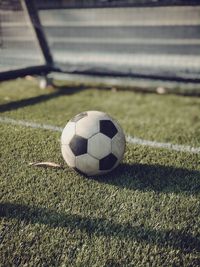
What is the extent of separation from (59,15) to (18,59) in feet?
3.31

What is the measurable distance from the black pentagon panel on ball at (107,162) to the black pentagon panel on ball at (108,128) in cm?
17

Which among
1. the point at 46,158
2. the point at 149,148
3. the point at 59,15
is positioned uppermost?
the point at 59,15

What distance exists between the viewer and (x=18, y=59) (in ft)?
19.5

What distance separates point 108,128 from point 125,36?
366cm

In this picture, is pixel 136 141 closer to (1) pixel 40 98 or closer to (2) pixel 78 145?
(2) pixel 78 145

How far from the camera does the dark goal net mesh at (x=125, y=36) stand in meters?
5.32

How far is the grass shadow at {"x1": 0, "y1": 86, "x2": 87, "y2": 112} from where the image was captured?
4.76 meters

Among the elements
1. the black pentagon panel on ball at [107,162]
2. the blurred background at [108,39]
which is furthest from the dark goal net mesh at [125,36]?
the black pentagon panel on ball at [107,162]

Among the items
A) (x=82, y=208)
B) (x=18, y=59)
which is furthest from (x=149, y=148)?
(x=18, y=59)

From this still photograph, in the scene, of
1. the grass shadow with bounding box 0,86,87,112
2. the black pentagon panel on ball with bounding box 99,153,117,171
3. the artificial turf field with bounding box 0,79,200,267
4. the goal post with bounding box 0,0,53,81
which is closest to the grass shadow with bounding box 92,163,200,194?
the artificial turf field with bounding box 0,79,200,267

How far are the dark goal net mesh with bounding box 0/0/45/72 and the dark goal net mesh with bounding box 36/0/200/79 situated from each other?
431mm

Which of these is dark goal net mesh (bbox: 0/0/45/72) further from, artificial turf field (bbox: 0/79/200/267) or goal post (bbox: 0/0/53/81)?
artificial turf field (bbox: 0/79/200/267)

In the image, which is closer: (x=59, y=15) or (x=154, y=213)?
(x=154, y=213)

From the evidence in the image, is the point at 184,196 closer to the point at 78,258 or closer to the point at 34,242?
the point at 78,258
